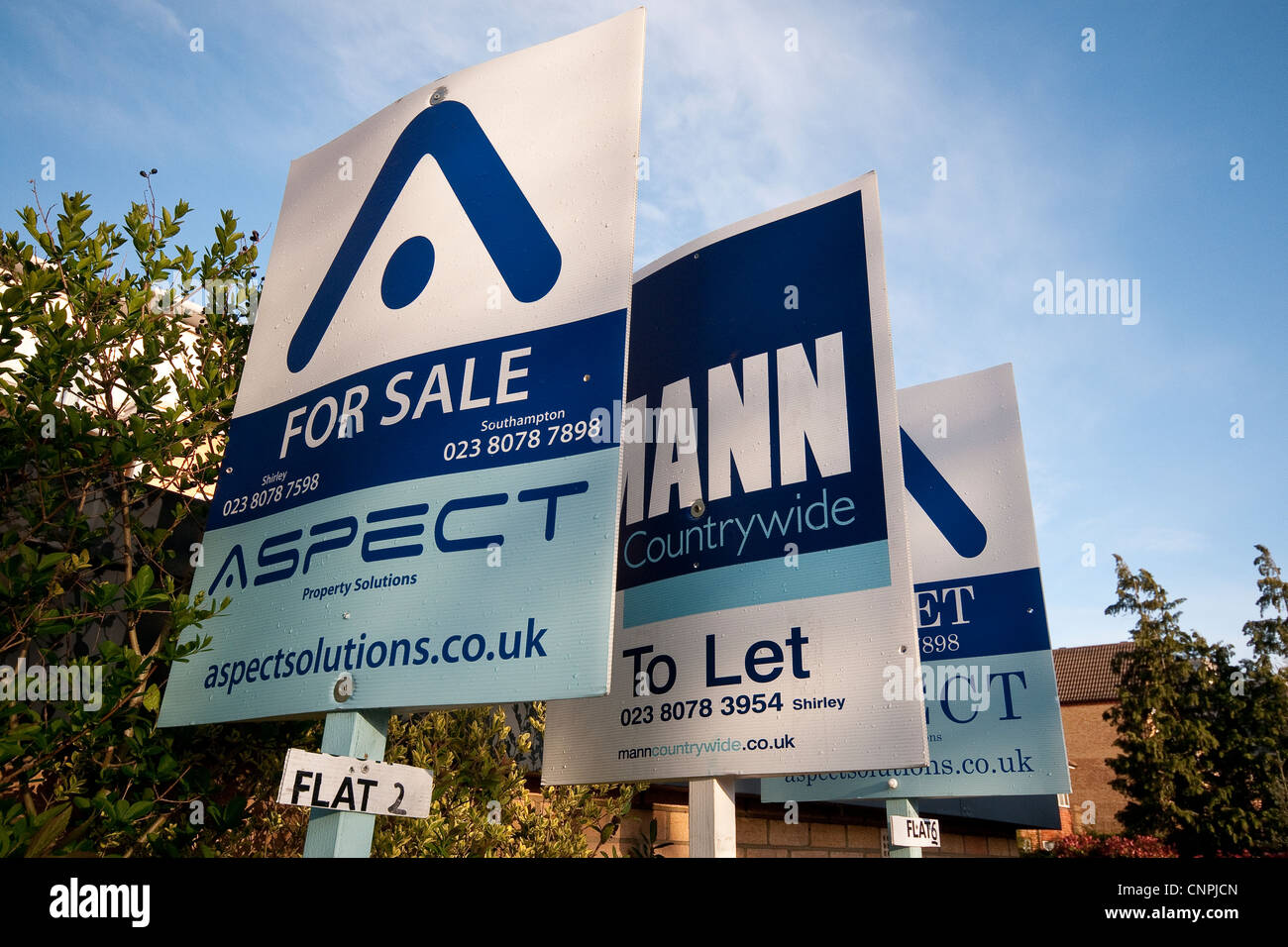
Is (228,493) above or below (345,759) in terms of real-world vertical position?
above

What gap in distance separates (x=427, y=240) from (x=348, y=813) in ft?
5.69

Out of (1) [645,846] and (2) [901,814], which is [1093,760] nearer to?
(1) [645,846]

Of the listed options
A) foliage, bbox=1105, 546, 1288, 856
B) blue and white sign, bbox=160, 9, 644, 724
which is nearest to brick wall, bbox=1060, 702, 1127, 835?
foliage, bbox=1105, 546, 1288, 856

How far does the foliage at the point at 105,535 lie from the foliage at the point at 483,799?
0.68 m

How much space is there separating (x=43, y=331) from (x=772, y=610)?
9.00ft

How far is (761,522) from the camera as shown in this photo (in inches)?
141

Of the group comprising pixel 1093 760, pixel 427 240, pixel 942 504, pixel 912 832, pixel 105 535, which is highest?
pixel 1093 760

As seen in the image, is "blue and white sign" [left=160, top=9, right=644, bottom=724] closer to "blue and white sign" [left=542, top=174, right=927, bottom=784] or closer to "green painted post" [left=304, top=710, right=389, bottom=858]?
"green painted post" [left=304, top=710, right=389, bottom=858]

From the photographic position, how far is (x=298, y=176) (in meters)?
3.33

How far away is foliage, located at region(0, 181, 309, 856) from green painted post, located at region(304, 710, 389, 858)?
2.23 ft

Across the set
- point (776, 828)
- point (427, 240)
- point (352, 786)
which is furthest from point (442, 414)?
point (776, 828)
